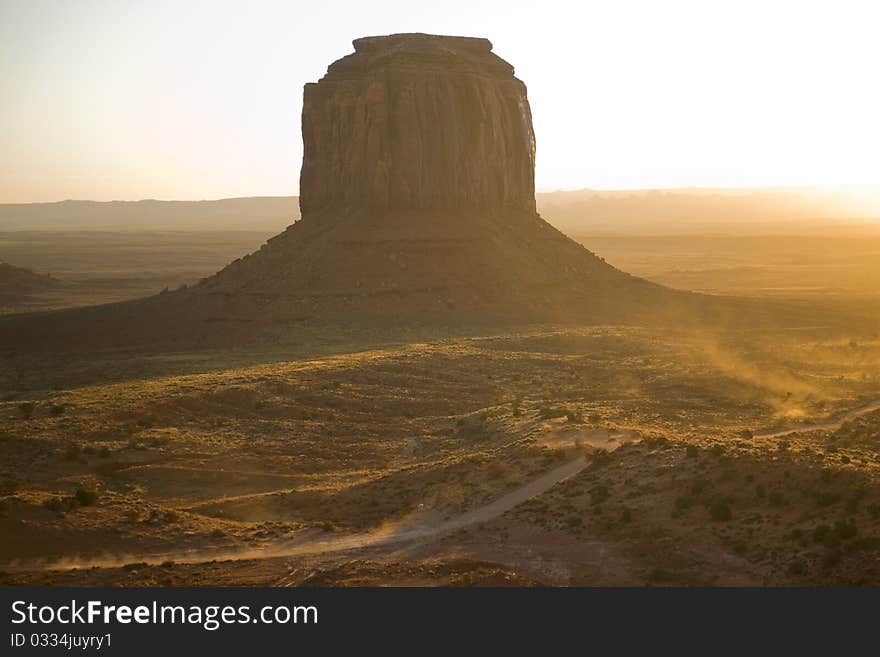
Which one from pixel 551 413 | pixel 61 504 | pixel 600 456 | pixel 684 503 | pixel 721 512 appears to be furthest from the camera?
pixel 551 413

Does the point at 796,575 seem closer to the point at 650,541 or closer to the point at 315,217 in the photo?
the point at 650,541

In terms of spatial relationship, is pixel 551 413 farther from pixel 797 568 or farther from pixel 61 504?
pixel 61 504

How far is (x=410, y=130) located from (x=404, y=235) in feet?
24.5

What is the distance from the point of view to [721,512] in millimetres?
25516

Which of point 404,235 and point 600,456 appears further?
point 404,235

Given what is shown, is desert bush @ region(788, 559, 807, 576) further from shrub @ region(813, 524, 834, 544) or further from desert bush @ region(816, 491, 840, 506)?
desert bush @ region(816, 491, 840, 506)

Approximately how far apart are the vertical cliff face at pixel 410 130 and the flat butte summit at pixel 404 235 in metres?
0.10

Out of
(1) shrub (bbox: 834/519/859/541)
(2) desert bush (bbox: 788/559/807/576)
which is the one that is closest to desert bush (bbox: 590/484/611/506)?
(2) desert bush (bbox: 788/559/807/576)

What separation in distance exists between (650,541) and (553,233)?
2323 inches

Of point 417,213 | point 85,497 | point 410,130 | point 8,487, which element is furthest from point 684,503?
point 410,130

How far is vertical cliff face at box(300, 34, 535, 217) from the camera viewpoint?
245 ft

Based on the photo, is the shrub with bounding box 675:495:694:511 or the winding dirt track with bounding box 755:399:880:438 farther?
the winding dirt track with bounding box 755:399:880:438

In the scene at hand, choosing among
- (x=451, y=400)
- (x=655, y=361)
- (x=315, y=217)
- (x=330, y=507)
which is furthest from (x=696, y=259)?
(x=330, y=507)

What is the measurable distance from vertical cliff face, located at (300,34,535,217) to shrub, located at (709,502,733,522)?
2068 inches
